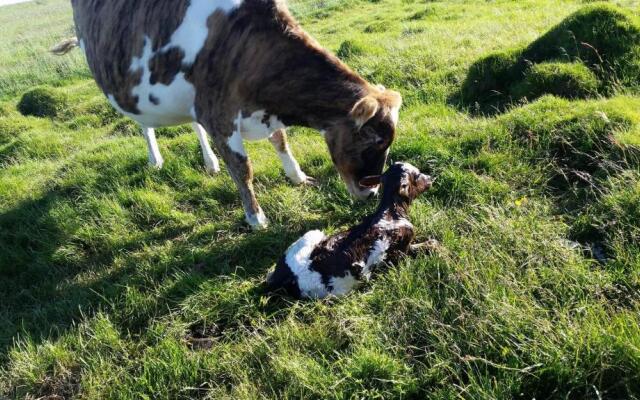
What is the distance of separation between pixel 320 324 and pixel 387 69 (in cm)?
571

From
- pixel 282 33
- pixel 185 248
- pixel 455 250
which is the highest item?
pixel 282 33

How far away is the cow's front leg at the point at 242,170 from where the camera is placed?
15.6 ft

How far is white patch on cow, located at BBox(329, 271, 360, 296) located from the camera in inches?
140

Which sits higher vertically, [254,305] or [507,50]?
[507,50]

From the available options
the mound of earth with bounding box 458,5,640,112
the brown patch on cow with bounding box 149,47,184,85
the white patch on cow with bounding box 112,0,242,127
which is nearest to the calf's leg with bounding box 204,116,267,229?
the white patch on cow with bounding box 112,0,242,127

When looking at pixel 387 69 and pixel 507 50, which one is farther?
pixel 387 69

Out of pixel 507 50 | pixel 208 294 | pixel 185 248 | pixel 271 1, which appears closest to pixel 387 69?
pixel 507 50

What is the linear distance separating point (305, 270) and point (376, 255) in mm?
513

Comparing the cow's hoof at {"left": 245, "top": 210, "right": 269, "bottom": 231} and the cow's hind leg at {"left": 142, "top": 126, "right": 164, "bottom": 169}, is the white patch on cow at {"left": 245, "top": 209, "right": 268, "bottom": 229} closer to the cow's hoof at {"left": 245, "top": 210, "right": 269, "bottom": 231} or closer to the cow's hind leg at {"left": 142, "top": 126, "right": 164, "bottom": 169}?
the cow's hoof at {"left": 245, "top": 210, "right": 269, "bottom": 231}

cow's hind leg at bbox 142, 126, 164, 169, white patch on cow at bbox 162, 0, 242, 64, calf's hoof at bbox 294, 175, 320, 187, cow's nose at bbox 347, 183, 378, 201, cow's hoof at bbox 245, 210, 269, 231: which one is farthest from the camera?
cow's hind leg at bbox 142, 126, 164, 169

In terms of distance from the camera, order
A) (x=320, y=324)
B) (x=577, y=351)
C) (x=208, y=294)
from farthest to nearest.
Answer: (x=208, y=294) → (x=320, y=324) → (x=577, y=351)

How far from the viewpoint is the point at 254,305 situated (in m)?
A: 3.75

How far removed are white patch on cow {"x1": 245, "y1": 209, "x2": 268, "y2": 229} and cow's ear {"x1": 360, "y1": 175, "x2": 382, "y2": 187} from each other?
43.2 inches

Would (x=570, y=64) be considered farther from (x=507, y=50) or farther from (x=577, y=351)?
(x=577, y=351)
